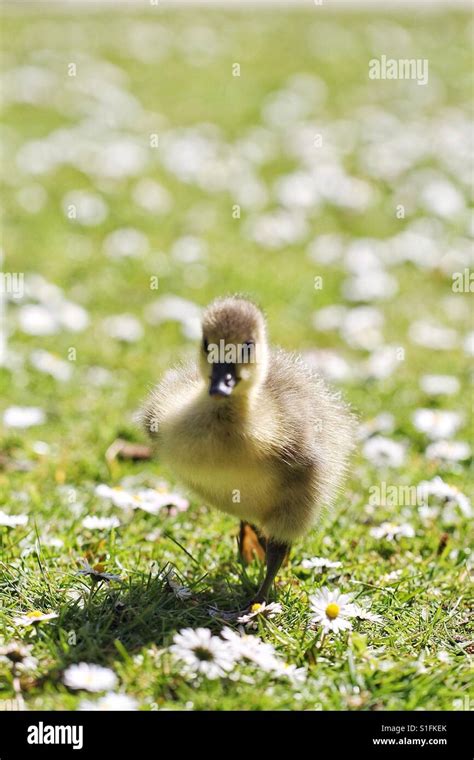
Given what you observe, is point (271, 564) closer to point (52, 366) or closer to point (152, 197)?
point (52, 366)

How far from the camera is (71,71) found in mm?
10203

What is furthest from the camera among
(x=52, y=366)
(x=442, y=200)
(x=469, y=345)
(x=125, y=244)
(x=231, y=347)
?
(x=442, y=200)

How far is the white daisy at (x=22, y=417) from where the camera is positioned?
4664 mm

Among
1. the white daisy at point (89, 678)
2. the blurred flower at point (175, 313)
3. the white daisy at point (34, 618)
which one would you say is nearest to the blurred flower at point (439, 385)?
the blurred flower at point (175, 313)

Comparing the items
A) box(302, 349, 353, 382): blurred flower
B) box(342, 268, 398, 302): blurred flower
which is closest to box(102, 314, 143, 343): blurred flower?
box(302, 349, 353, 382): blurred flower

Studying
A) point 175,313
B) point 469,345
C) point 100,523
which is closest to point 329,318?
point 469,345

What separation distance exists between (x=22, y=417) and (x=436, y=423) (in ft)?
6.79

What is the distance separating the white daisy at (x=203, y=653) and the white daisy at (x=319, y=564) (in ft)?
2.17

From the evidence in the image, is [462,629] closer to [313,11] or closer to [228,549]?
[228,549]

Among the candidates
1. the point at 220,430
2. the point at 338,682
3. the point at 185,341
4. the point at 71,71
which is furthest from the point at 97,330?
the point at 71,71

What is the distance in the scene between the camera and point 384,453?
462 centimetres

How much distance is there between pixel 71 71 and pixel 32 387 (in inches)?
239

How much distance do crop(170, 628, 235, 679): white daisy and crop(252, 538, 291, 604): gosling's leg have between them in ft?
1.40

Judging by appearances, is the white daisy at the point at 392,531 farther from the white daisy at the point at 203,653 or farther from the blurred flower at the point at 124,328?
the blurred flower at the point at 124,328
